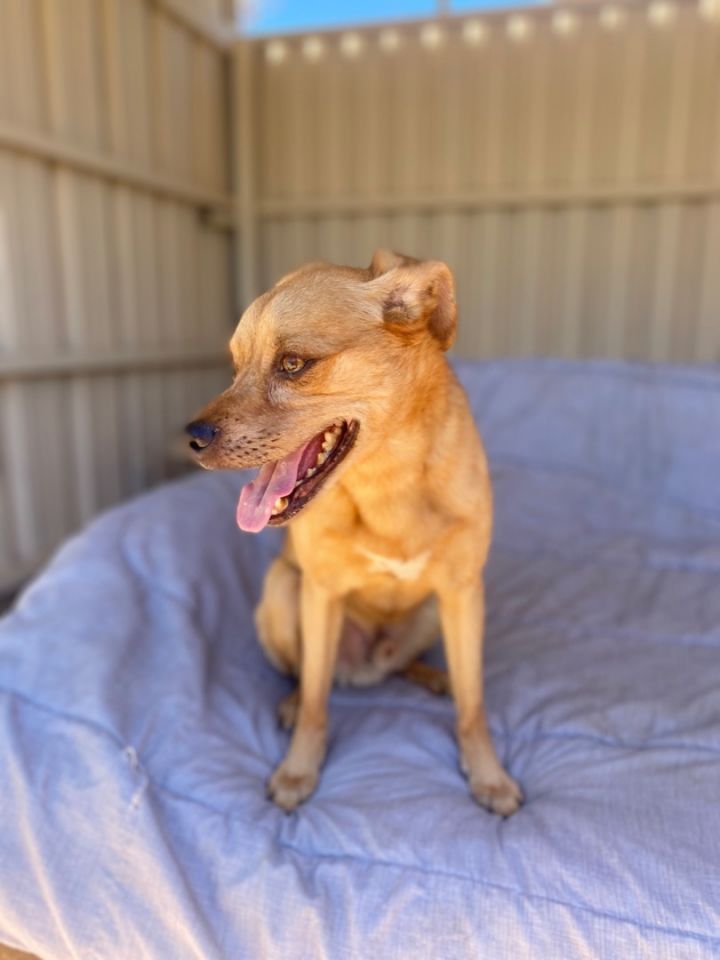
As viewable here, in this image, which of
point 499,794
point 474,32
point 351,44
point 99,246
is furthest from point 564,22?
point 499,794

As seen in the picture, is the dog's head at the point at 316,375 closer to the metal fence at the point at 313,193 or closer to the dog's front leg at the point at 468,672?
the dog's front leg at the point at 468,672

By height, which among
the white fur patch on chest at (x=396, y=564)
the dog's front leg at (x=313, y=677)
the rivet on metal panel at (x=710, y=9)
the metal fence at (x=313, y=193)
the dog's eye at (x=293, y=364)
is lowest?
the dog's front leg at (x=313, y=677)

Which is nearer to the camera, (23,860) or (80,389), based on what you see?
(23,860)

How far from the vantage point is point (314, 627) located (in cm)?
171

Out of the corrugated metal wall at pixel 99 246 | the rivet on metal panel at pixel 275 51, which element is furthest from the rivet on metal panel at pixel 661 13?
the corrugated metal wall at pixel 99 246

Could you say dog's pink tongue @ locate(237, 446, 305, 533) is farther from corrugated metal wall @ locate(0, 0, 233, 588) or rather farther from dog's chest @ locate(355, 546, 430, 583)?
corrugated metal wall @ locate(0, 0, 233, 588)

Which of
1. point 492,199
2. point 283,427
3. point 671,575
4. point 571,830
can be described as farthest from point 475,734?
point 492,199

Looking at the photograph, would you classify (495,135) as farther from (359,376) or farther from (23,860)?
(23,860)

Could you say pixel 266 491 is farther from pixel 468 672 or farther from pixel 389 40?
pixel 389 40

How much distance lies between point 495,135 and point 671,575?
10.7ft

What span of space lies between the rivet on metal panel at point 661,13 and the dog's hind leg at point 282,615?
13.9 feet

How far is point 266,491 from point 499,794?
2.68ft

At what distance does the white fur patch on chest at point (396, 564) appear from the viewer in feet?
5.17

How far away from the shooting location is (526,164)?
4652 mm
